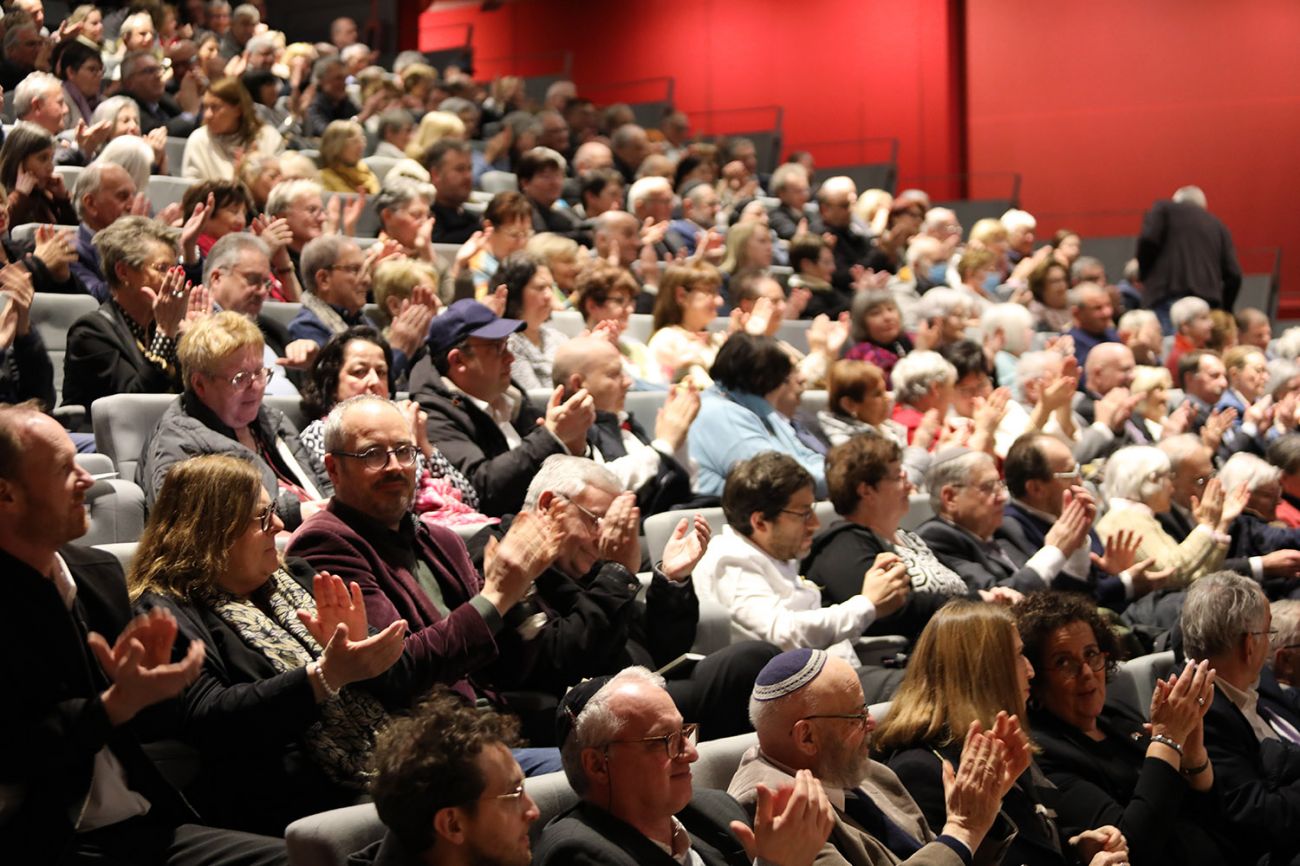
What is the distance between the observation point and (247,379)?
2969mm

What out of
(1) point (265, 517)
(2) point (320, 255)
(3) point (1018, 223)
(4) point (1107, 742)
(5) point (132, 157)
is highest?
(5) point (132, 157)

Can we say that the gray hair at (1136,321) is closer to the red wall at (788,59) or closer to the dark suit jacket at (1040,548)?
the dark suit jacket at (1040,548)

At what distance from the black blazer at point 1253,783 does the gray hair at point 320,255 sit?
244 cm

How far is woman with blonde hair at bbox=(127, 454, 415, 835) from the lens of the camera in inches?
81.4

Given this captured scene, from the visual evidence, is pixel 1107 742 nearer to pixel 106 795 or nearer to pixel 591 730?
pixel 591 730

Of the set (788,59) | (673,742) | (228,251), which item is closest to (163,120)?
(228,251)

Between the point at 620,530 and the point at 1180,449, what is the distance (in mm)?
2413

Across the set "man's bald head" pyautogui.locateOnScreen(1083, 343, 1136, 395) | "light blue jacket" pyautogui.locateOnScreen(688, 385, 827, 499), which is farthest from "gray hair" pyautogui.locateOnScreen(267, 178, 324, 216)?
"man's bald head" pyautogui.locateOnScreen(1083, 343, 1136, 395)

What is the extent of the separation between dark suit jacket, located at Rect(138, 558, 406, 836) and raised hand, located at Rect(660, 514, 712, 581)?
84 centimetres

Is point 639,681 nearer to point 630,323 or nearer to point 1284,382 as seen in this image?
point 630,323

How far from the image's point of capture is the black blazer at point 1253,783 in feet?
9.35

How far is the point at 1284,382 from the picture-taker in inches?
236

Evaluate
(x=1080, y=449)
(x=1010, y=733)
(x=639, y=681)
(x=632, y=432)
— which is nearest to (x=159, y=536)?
(x=639, y=681)

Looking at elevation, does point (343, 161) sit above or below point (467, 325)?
above
